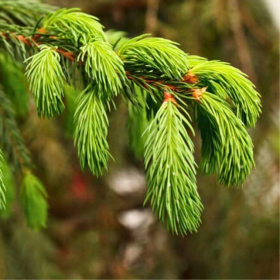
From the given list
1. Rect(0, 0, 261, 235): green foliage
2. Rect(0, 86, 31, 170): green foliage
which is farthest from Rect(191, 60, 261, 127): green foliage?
Rect(0, 86, 31, 170): green foliage

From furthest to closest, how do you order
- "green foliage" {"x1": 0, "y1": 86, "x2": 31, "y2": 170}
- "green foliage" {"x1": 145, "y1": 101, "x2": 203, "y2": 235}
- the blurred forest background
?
the blurred forest background < "green foliage" {"x1": 0, "y1": 86, "x2": 31, "y2": 170} < "green foliage" {"x1": 145, "y1": 101, "x2": 203, "y2": 235}

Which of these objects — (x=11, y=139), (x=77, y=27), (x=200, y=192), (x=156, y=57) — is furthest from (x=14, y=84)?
(x=200, y=192)

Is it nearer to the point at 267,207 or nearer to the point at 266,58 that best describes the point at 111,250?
the point at 267,207

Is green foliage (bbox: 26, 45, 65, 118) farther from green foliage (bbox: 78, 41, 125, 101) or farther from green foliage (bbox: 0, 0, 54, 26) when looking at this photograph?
green foliage (bbox: 0, 0, 54, 26)

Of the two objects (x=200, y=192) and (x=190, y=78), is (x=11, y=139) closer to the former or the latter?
(x=190, y=78)

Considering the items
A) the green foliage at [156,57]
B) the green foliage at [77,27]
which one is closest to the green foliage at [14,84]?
the green foliage at [77,27]

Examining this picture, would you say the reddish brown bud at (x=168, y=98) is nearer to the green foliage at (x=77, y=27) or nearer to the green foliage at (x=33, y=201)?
the green foliage at (x=77, y=27)
